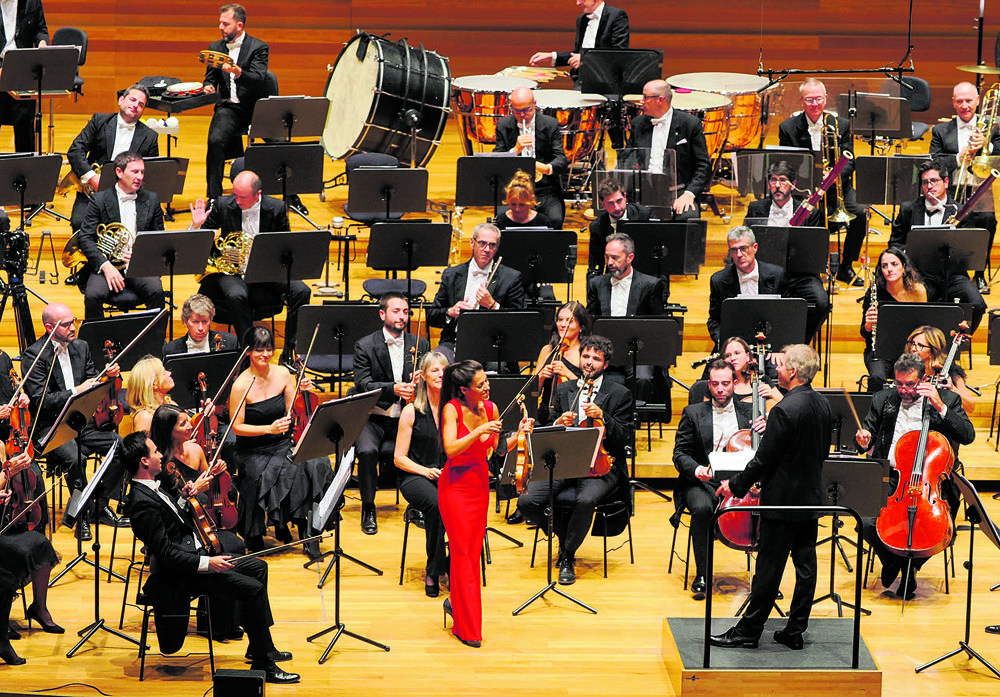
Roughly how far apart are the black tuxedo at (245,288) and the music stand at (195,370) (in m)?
1.07

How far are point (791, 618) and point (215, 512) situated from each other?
7.60 feet

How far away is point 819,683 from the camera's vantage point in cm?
507

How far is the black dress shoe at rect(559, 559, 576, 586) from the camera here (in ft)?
20.5

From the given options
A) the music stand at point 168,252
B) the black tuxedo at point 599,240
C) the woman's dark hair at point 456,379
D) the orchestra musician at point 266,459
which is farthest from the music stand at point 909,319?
the music stand at point 168,252

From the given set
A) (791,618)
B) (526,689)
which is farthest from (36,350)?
(791,618)

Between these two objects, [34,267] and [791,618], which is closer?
[791,618]

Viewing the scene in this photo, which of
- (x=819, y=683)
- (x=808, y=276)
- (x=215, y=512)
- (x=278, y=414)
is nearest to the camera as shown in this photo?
(x=819, y=683)

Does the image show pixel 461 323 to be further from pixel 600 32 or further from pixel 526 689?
pixel 600 32

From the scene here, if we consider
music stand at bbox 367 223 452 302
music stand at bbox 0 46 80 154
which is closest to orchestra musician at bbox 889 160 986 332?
music stand at bbox 367 223 452 302

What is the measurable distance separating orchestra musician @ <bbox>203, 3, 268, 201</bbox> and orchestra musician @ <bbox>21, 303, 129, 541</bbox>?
2.64 metres

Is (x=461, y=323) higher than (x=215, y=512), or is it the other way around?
(x=461, y=323)

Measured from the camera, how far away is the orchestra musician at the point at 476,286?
7215 millimetres

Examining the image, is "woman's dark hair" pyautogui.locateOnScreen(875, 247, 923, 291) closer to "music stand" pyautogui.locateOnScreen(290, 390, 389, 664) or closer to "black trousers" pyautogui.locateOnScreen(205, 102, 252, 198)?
"music stand" pyautogui.locateOnScreen(290, 390, 389, 664)

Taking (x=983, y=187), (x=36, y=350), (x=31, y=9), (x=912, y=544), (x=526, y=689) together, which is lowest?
(x=526, y=689)
